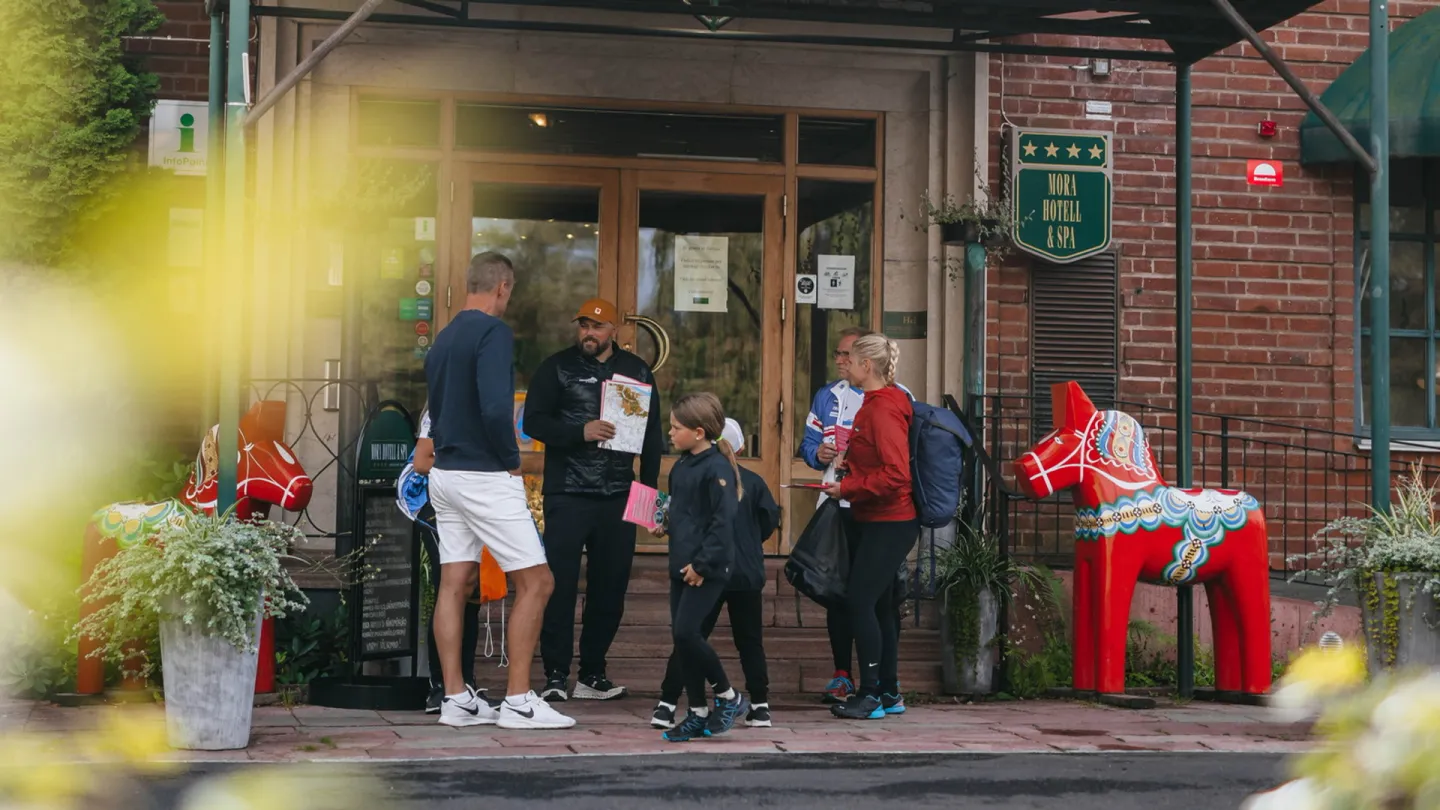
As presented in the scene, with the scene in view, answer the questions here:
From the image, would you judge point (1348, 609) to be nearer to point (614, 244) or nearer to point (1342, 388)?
point (1342, 388)

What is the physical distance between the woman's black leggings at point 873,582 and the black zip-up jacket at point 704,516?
84 centimetres

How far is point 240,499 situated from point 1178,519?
4488 mm

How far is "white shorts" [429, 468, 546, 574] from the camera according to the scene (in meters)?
6.71

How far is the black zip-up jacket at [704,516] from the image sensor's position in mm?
6516

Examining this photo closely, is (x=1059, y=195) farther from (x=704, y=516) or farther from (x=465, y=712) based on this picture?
(x=465, y=712)

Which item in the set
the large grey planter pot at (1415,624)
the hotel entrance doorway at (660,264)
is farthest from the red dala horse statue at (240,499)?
the large grey planter pot at (1415,624)

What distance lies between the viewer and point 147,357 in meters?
8.98

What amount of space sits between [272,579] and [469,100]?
409 cm

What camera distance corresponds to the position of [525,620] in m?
6.78

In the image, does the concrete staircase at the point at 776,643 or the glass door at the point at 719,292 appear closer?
the concrete staircase at the point at 776,643

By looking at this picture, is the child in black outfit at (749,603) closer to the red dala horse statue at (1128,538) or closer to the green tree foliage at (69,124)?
the red dala horse statue at (1128,538)

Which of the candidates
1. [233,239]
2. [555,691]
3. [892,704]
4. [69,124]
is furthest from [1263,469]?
[69,124]

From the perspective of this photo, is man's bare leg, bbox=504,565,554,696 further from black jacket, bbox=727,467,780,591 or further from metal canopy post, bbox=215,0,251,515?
metal canopy post, bbox=215,0,251,515

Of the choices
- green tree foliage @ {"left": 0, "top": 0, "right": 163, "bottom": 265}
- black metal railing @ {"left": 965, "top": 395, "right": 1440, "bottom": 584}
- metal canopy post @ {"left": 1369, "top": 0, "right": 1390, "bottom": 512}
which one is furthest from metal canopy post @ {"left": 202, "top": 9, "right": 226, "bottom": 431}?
metal canopy post @ {"left": 1369, "top": 0, "right": 1390, "bottom": 512}
